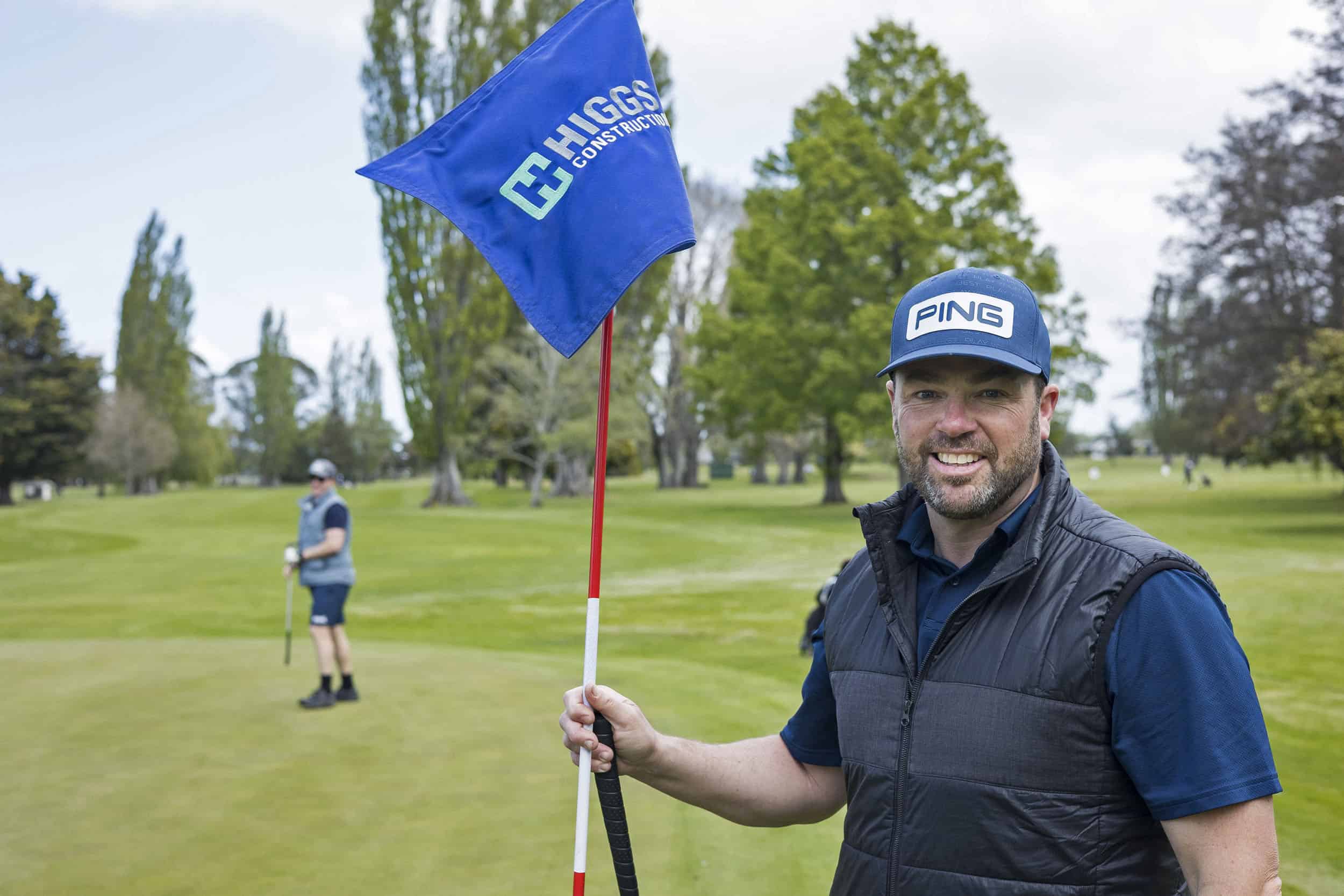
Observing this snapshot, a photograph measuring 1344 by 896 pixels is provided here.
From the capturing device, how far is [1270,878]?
2.03 metres

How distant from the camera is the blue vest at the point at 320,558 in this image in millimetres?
9648

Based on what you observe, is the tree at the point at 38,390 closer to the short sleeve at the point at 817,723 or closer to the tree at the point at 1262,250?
the tree at the point at 1262,250

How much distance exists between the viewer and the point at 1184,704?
1.99m

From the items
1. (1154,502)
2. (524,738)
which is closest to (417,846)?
(524,738)

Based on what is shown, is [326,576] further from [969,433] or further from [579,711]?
[969,433]

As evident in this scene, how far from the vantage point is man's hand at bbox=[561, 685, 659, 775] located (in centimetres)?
273

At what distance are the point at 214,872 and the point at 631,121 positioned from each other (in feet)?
13.9

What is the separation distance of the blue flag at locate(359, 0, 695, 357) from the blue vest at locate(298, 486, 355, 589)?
6.96 meters

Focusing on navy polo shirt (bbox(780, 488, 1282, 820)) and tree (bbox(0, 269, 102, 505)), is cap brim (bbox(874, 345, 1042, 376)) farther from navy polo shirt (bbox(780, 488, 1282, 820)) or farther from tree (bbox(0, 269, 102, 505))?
tree (bbox(0, 269, 102, 505))

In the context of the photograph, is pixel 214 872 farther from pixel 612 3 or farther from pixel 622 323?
pixel 622 323

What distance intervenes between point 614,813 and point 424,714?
6585 millimetres

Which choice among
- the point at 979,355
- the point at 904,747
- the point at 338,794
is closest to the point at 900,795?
the point at 904,747

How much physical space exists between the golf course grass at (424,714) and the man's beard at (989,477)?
338 cm

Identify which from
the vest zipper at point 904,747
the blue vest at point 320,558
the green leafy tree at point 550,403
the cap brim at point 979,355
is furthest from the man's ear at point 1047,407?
the green leafy tree at point 550,403
